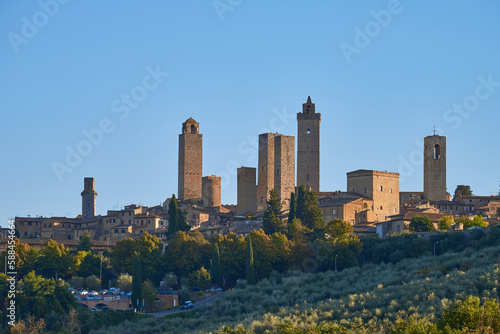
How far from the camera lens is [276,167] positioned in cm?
8031

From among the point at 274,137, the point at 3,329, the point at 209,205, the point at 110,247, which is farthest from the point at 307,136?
the point at 3,329

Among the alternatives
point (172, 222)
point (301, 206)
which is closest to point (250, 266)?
point (301, 206)

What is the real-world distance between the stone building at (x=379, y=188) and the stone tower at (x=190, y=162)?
18.4m

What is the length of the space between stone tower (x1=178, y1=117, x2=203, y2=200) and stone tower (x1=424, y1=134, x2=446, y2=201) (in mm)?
20148

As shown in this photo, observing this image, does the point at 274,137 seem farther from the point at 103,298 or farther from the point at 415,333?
the point at 415,333

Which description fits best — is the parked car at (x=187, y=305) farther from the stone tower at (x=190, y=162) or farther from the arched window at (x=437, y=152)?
the arched window at (x=437, y=152)

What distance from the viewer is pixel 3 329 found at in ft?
157

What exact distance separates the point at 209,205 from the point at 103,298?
30971 mm

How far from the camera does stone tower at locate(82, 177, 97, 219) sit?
9531cm

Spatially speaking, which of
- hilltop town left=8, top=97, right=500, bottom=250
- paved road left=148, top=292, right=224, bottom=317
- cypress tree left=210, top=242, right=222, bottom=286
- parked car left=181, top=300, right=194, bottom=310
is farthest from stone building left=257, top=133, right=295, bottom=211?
parked car left=181, top=300, right=194, bottom=310

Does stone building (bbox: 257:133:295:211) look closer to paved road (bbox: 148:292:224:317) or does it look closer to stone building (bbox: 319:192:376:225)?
stone building (bbox: 319:192:376:225)

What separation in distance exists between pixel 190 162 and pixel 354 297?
48.5 meters

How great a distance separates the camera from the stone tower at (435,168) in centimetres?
8488

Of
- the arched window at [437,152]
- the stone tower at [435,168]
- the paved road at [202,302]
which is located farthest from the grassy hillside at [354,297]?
the arched window at [437,152]
